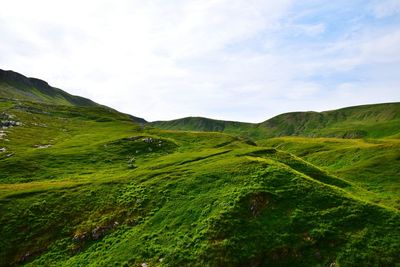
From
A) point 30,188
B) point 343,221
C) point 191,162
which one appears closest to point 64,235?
point 30,188

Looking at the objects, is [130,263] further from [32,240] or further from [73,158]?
[73,158]

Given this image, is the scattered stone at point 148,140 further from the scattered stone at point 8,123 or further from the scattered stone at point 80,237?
the scattered stone at point 8,123

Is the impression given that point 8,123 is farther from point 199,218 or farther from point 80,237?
point 199,218

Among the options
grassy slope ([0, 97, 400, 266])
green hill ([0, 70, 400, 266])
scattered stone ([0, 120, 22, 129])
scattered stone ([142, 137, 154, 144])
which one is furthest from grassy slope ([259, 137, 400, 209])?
scattered stone ([0, 120, 22, 129])

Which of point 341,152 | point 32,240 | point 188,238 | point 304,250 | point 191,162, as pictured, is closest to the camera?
point 304,250

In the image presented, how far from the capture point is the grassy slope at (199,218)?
130 feet

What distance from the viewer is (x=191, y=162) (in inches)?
2810

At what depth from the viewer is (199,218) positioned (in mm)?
46250

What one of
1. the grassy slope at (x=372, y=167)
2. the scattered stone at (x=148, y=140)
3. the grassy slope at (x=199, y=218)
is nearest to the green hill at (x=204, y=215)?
the grassy slope at (x=199, y=218)

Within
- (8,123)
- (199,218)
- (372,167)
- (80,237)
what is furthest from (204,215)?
(8,123)

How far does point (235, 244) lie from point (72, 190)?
3207cm

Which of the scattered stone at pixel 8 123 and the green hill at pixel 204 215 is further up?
the scattered stone at pixel 8 123

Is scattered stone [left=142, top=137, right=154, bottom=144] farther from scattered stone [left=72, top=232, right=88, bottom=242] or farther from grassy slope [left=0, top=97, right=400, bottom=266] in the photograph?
scattered stone [left=72, top=232, right=88, bottom=242]

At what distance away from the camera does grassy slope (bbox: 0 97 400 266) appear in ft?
130
